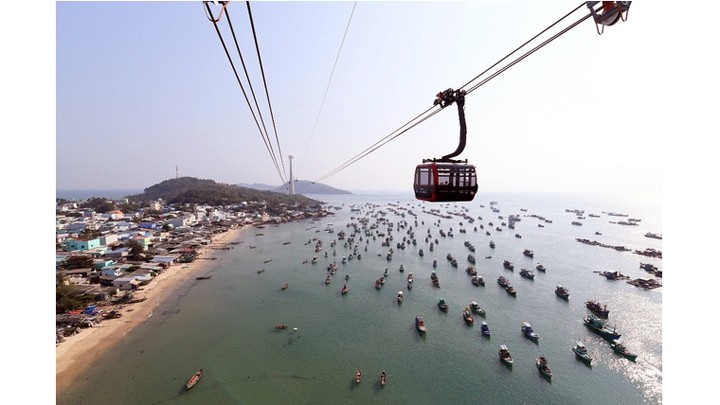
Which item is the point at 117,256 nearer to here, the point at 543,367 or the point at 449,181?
the point at 449,181

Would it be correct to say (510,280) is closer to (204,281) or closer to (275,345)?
(275,345)

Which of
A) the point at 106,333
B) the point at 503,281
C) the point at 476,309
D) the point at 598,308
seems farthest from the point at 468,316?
the point at 106,333

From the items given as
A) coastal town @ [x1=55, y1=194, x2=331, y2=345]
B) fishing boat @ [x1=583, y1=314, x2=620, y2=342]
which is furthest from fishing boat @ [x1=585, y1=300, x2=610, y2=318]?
coastal town @ [x1=55, y1=194, x2=331, y2=345]

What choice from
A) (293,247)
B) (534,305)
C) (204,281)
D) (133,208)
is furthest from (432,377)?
(133,208)

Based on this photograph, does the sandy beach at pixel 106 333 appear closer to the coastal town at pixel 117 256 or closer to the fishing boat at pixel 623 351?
the coastal town at pixel 117 256

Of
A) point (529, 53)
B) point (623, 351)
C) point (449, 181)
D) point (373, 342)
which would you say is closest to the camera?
point (529, 53)

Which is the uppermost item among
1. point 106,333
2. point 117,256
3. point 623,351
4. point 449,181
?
point 449,181

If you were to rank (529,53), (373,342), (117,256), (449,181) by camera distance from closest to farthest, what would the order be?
(529,53) < (449,181) < (373,342) < (117,256)
